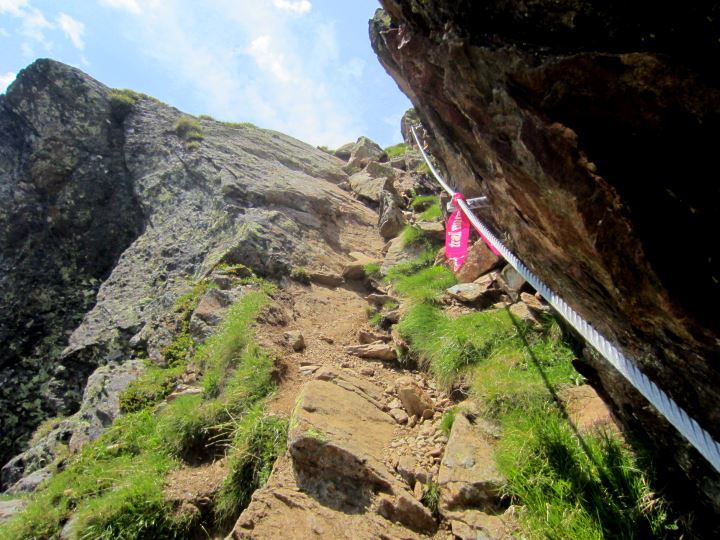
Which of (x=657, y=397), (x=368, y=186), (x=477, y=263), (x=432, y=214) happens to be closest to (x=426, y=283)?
(x=477, y=263)

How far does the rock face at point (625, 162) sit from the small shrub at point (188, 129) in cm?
1272

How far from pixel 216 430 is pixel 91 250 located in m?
9.09

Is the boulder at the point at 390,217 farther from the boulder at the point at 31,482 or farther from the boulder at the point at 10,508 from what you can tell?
the boulder at the point at 10,508

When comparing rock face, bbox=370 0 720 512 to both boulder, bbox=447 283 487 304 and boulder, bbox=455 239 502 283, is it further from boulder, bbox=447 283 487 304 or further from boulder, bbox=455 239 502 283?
boulder, bbox=455 239 502 283

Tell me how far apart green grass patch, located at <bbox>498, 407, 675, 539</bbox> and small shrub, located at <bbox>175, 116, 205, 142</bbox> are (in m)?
13.9

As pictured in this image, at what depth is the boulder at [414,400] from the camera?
5195 millimetres

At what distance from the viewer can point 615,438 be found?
3740 mm

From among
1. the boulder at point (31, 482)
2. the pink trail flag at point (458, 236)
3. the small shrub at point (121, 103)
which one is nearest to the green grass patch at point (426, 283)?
the pink trail flag at point (458, 236)

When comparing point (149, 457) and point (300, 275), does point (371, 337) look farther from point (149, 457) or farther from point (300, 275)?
point (149, 457)

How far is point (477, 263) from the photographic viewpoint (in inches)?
299

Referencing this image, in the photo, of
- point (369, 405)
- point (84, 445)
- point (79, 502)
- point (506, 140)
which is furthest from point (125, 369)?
point (506, 140)

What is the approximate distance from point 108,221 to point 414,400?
11528mm

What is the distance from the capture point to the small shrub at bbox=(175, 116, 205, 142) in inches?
564

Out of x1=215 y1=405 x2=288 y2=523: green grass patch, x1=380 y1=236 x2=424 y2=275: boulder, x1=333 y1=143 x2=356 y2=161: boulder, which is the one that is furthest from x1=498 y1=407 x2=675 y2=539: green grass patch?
x1=333 y1=143 x2=356 y2=161: boulder
